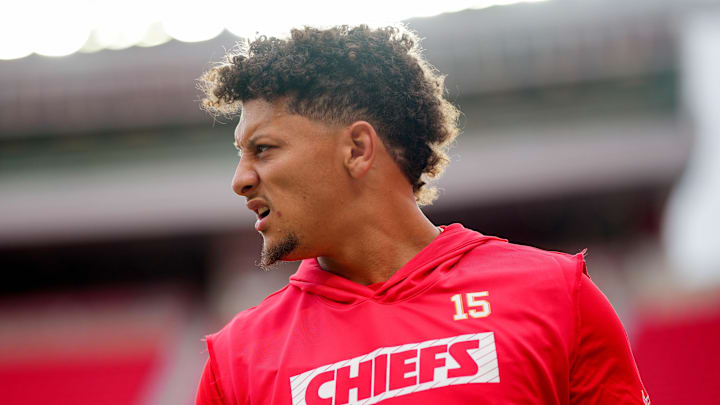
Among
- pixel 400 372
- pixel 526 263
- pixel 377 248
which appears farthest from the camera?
pixel 377 248

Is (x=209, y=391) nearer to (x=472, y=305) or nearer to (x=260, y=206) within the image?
(x=260, y=206)

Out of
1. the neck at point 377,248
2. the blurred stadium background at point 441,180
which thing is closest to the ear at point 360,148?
the neck at point 377,248

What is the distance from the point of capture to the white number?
1858 mm

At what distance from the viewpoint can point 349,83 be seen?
82.1 inches

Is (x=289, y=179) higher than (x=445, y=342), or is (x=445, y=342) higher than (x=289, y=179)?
(x=289, y=179)

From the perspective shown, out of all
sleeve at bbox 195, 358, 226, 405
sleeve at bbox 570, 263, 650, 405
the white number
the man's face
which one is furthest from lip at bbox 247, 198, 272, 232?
sleeve at bbox 570, 263, 650, 405

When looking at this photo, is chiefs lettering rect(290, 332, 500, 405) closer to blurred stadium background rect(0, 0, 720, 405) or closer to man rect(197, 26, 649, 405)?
man rect(197, 26, 649, 405)

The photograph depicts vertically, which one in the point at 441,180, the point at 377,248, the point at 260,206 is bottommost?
the point at 377,248

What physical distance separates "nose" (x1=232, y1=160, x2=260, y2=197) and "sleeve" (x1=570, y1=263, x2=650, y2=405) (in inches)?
32.8

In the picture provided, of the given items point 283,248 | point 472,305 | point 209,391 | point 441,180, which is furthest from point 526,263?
point 441,180

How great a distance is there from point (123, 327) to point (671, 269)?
6516mm

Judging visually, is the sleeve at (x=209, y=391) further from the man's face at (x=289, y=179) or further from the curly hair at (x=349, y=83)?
the curly hair at (x=349, y=83)

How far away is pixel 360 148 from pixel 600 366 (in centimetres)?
79

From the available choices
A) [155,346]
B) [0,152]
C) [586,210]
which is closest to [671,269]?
[586,210]
